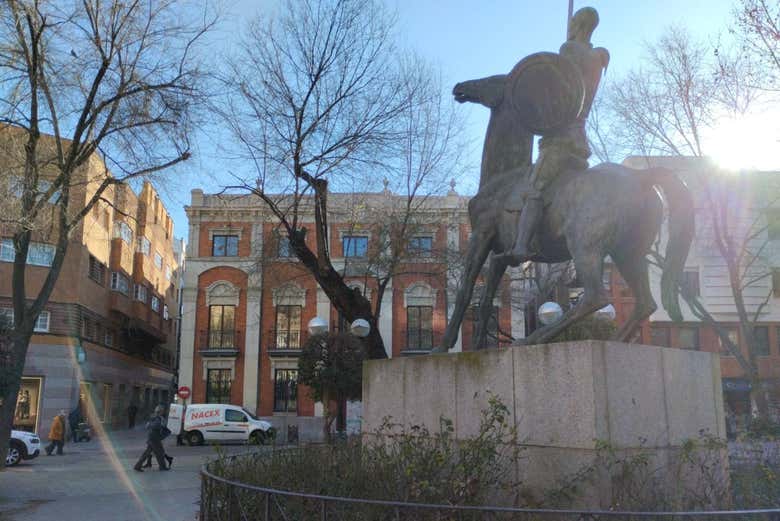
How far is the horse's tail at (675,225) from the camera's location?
6168mm

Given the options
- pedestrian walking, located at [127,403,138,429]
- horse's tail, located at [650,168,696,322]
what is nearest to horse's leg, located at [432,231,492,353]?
horse's tail, located at [650,168,696,322]

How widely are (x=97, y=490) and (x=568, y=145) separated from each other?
1241cm

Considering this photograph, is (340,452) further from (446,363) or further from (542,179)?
(542,179)

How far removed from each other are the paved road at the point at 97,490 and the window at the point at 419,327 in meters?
18.1

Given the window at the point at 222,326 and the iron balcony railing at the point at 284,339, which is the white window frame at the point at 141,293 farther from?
the iron balcony railing at the point at 284,339

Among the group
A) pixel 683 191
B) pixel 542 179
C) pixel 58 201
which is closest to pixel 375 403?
pixel 542 179

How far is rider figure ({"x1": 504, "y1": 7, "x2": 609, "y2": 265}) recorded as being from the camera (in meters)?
6.46

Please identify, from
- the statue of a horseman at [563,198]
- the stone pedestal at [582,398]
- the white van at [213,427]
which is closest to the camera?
the stone pedestal at [582,398]

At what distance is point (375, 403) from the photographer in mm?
7512

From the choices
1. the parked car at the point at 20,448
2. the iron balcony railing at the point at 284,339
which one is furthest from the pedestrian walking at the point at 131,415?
the parked car at the point at 20,448

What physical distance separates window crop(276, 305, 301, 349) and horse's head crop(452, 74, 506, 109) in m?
33.8

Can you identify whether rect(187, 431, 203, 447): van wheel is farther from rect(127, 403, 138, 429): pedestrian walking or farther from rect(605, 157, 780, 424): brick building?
rect(605, 157, 780, 424): brick building

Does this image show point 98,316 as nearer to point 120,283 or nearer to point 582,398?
point 120,283

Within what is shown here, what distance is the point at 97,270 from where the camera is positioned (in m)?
36.4
